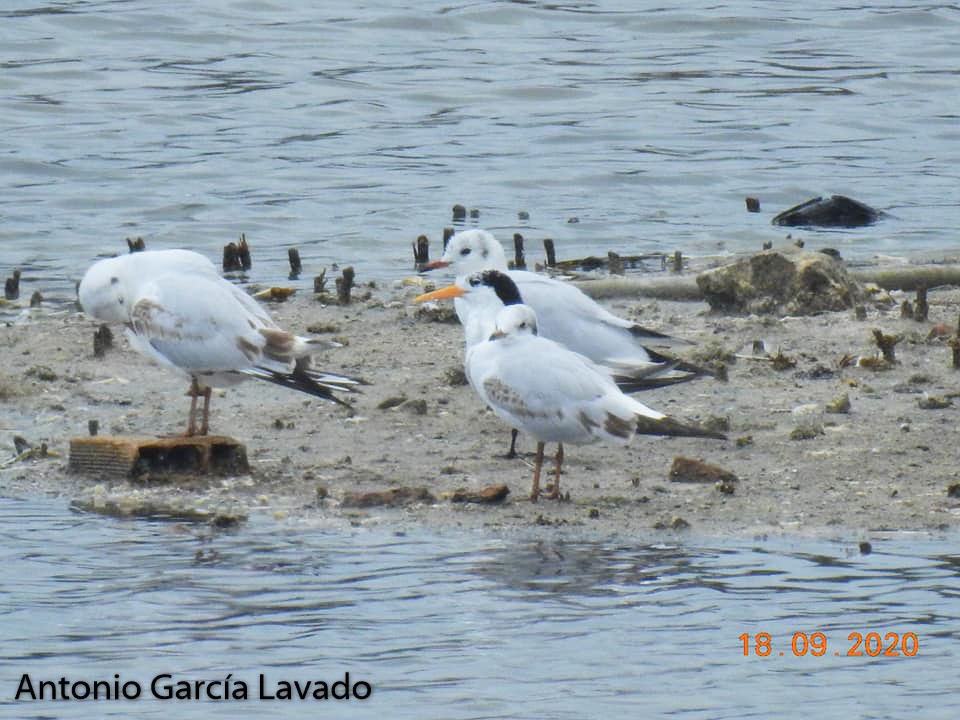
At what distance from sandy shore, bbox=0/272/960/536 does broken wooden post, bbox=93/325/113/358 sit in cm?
5

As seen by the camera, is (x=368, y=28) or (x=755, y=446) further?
(x=368, y=28)

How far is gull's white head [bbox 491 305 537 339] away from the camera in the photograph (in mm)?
7969

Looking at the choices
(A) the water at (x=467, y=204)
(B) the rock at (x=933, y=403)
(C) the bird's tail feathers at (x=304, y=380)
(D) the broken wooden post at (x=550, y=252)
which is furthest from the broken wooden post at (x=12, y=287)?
(B) the rock at (x=933, y=403)

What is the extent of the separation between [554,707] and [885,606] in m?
1.32

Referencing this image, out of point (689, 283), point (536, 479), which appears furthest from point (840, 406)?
point (689, 283)

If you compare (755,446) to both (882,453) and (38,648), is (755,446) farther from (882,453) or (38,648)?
(38,648)

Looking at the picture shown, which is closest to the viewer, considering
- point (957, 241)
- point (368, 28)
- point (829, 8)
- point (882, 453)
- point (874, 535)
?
point (874, 535)

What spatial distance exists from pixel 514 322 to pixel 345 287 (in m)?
3.47

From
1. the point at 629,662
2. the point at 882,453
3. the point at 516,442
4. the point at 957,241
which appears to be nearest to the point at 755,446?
the point at 882,453

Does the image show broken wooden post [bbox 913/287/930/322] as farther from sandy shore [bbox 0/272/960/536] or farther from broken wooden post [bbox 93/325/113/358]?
broken wooden post [bbox 93/325/113/358]

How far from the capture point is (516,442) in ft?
28.5

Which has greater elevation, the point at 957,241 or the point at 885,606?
the point at 957,241
